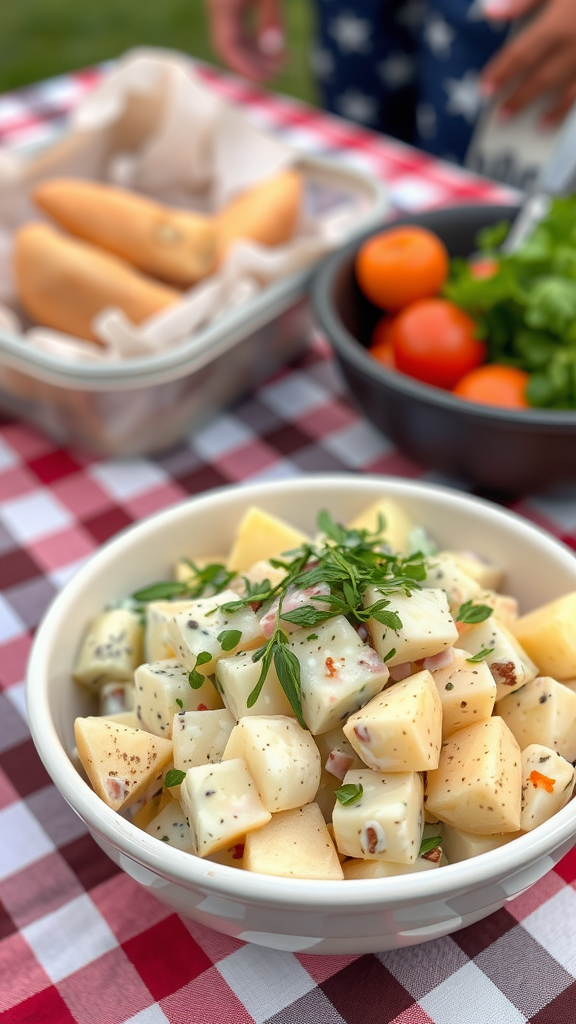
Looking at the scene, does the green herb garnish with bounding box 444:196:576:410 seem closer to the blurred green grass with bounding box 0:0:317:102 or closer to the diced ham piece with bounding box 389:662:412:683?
the diced ham piece with bounding box 389:662:412:683

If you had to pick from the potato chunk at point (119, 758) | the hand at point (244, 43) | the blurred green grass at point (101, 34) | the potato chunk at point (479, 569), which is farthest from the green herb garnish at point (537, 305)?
the blurred green grass at point (101, 34)

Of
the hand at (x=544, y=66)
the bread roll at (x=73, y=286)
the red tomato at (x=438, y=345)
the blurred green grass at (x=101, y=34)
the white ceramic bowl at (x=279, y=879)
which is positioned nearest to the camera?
the white ceramic bowl at (x=279, y=879)

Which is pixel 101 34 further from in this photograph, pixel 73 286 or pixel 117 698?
pixel 117 698

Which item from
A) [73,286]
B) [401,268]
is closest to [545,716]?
[401,268]

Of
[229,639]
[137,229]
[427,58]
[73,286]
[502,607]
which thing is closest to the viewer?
[229,639]

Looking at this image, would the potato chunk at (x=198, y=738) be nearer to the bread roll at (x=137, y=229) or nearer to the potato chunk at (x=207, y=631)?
the potato chunk at (x=207, y=631)
